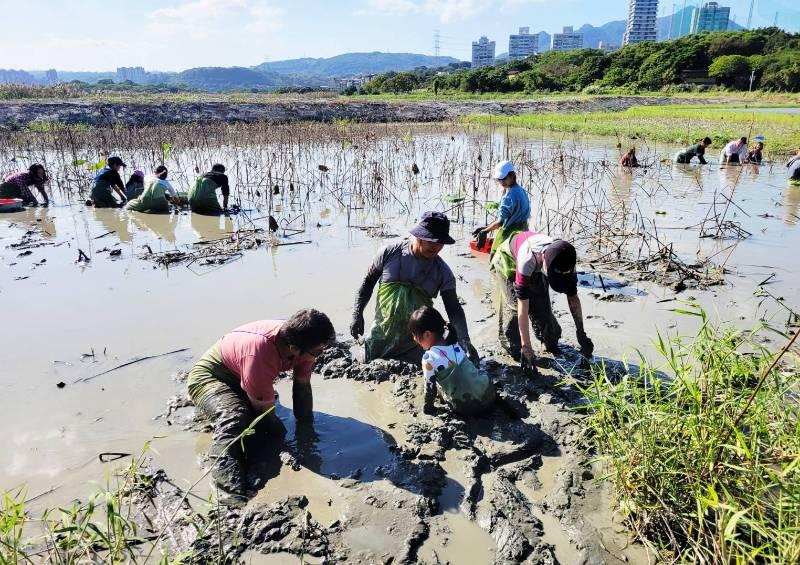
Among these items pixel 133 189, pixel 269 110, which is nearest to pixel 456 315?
pixel 133 189

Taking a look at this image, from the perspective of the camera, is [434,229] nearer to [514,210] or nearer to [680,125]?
[514,210]

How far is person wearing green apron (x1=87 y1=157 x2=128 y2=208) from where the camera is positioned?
32.5ft

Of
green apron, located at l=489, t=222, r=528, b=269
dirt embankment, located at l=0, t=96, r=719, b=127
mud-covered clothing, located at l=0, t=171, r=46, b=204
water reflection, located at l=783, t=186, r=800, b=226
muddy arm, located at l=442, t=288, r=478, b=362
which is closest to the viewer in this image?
muddy arm, located at l=442, t=288, r=478, b=362

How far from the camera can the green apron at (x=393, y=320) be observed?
4.05 m

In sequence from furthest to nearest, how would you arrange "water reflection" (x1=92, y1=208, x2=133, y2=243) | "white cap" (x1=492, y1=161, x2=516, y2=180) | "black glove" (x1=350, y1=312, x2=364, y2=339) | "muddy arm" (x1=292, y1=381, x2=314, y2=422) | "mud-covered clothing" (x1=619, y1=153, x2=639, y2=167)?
"mud-covered clothing" (x1=619, y1=153, x2=639, y2=167) < "water reflection" (x1=92, y1=208, x2=133, y2=243) < "white cap" (x1=492, y1=161, x2=516, y2=180) < "black glove" (x1=350, y1=312, x2=364, y2=339) < "muddy arm" (x1=292, y1=381, x2=314, y2=422)

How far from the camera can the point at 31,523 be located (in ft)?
A: 9.01

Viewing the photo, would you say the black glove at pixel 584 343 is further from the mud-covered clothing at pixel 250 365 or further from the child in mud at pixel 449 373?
the mud-covered clothing at pixel 250 365

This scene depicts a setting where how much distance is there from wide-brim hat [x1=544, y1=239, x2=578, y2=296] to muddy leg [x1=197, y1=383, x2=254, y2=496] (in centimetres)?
218

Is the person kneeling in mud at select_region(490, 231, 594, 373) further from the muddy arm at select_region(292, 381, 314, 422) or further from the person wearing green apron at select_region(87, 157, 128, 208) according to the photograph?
the person wearing green apron at select_region(87, 157, 128, 208)

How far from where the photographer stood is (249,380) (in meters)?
3.10

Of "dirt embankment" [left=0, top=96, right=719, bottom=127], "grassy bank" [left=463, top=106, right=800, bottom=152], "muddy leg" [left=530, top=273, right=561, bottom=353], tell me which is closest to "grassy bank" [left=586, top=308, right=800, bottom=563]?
"muddy leg" [left=530, top=273, right=561, bottom=353]

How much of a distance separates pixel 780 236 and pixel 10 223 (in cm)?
1262

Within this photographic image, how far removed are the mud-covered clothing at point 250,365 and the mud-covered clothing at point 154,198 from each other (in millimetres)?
7046

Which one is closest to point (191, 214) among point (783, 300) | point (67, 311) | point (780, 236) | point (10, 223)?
point (10, 223)
